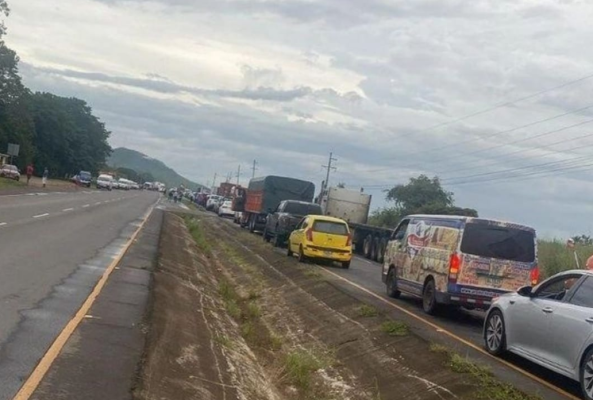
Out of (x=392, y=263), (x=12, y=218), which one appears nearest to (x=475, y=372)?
(x=392, y=263)

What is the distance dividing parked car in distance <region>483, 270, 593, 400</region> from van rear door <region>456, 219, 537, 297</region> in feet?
9.72

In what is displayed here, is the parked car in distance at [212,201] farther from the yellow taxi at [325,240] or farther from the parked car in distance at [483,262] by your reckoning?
the parked car in distance at [483,262]

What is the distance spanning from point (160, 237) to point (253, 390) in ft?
76.0

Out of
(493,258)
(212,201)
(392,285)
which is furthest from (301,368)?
(212,201)

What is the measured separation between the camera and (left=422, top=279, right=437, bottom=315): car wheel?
693 inches

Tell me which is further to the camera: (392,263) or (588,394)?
(392,263)

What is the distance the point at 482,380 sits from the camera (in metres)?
11.0

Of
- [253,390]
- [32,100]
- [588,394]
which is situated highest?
[32,100]

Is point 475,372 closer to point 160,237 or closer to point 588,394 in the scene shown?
point 588,394

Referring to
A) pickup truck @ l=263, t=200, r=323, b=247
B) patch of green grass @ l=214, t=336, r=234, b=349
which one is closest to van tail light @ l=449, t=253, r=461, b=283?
patch of green grass @ l=214, t=336, r=234, b=349

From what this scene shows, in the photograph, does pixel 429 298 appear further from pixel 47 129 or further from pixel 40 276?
pixel 47 129

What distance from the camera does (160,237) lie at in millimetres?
33812

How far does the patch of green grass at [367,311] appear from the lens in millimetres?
17109

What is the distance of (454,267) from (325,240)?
13.0 meters
